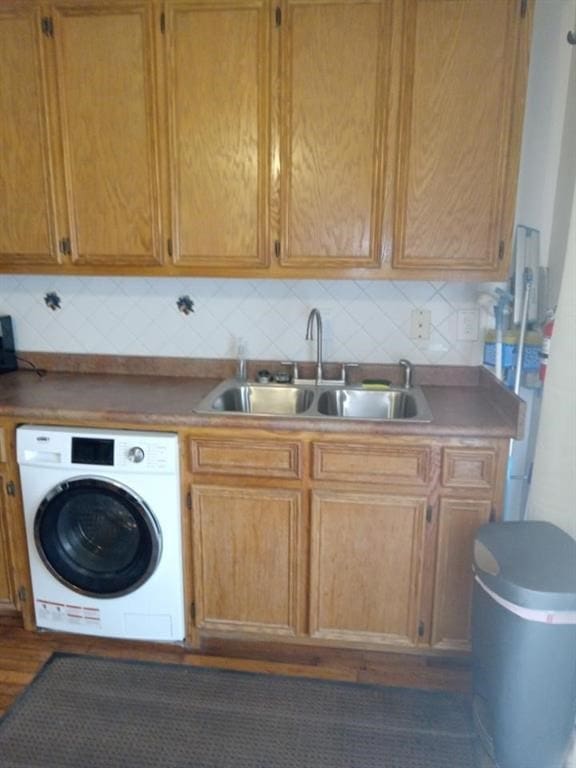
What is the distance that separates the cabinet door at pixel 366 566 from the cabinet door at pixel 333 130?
0.89m

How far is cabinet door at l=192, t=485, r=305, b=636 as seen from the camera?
6.25 ft

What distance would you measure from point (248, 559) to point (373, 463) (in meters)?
0.58

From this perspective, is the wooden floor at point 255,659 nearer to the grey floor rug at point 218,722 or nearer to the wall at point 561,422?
the grey floor rug at point 218,722

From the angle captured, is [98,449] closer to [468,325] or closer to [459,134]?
[468,325]

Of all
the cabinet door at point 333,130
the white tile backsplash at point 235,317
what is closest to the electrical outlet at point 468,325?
the white tile backsplash at point 235,317

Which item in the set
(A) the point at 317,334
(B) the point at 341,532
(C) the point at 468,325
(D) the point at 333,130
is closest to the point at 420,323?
(C) the point at 468,325

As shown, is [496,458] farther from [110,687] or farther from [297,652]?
[110,687]

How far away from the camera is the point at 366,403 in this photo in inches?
89.0

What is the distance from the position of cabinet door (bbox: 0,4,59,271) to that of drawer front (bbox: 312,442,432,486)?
4.44 feet

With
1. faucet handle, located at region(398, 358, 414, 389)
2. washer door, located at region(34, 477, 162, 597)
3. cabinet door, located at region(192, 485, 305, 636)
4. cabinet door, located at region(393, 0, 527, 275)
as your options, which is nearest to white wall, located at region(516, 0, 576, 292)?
cabinet door, located at region(393, 0, 527, 275)

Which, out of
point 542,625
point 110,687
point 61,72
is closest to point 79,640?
point 110,687

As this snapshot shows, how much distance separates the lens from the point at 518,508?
7.55 feet

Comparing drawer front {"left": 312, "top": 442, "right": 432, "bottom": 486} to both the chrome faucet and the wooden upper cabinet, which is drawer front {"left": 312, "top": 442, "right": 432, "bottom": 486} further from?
the wooden upper cabinet

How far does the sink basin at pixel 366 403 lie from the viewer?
2205 millimetres
